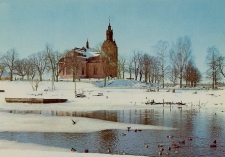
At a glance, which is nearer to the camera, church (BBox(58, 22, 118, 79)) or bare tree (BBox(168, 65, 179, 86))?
bare tree (BBox(168, 65, 179, 86))

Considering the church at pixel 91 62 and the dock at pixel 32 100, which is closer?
the dock at pixel 32 100

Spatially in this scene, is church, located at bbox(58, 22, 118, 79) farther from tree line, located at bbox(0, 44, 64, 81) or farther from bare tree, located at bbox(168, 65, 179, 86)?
bare tree, located at bbox(168, 65, 179, 86)

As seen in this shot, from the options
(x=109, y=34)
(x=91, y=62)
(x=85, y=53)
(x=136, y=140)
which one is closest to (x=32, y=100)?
(x=136, y=140)

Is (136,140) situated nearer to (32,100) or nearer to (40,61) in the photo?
(32,100)

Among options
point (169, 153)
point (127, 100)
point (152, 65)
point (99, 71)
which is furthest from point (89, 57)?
point (169, 153)

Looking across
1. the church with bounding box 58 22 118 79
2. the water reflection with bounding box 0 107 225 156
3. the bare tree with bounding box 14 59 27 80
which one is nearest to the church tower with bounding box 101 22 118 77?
the church with bounding box 58 22 118 79

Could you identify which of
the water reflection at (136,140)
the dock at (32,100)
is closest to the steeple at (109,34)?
the dock at (32,100)

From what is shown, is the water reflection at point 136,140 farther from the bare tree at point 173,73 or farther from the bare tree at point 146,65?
the bare tree at point 146,65

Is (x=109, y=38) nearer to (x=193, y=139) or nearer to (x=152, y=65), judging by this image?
(x=152, y=65)

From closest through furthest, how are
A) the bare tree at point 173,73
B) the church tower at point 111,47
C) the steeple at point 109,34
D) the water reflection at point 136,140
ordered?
1. the water reflection at point 136,140
2. the bare tree at point 173,73
3. the church tower at point 111,47
4. the steeple at point 109,34

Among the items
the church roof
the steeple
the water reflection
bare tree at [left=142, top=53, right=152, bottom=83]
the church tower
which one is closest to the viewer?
the water reflection

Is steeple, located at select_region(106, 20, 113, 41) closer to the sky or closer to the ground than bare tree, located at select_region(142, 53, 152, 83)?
closer to the sky

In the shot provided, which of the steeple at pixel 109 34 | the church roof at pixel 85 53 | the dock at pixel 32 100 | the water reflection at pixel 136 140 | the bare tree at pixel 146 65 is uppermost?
the steeple at pixel 109 34

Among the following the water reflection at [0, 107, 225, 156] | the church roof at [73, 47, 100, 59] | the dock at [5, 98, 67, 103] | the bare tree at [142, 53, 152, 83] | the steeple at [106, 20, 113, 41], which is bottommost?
the water reflection at [0, 107, 225, 156]
